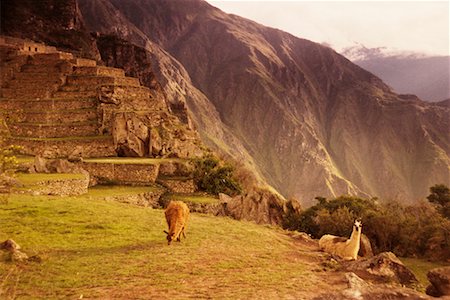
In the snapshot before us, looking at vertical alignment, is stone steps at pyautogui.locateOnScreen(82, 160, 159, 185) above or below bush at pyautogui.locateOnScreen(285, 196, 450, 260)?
above

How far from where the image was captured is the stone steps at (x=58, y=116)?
34.1 metres

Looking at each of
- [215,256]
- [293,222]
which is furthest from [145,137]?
[215,256]

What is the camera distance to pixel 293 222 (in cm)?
3494

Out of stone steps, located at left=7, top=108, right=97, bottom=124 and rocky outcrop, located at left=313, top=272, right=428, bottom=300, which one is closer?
rocky outcrop, located at left=313, top=272, right=428, bottom=300

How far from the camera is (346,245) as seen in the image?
1443 centimetres

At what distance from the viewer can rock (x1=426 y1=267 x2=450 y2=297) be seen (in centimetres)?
922

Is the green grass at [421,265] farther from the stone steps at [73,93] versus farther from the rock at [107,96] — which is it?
the stone steps at [73,93]

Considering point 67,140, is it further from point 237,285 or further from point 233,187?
point 237,285

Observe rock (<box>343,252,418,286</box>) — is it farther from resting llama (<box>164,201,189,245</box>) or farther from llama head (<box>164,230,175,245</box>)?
llama head (<box>164,230,175,245</box>)

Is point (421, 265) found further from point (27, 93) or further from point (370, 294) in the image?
point (27, 93)

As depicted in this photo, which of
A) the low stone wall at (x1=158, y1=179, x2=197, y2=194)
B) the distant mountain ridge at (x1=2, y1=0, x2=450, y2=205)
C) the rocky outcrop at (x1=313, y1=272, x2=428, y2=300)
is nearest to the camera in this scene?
the rocky outcrop at (x1=313, y1=272, x2=428, y2=300)

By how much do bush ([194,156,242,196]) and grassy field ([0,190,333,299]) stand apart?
50.3 feet

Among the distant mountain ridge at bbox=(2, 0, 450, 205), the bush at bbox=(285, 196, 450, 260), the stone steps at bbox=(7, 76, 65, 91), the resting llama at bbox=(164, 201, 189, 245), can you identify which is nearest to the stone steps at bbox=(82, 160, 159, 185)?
the bush at bbox=(285, 196, 450, 260)

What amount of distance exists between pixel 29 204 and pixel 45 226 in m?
2.75
